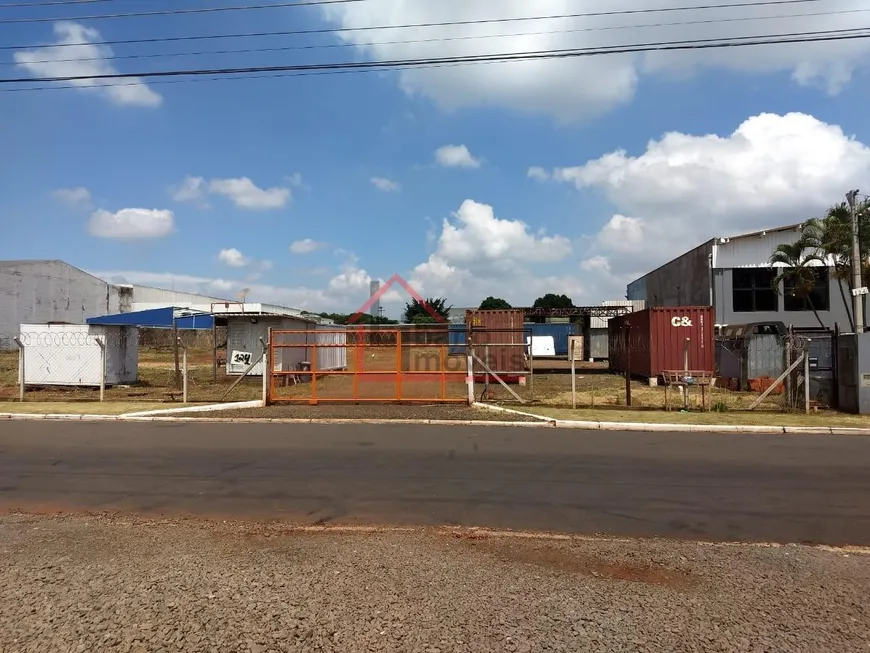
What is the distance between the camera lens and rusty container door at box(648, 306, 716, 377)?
2528 centimetres

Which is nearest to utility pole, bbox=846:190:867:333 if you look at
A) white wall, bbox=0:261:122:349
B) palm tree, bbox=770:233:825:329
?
palm tree, bbox=770:233:825:329

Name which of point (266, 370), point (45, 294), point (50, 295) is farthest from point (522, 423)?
point (50, 295)

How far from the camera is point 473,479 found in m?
8.38

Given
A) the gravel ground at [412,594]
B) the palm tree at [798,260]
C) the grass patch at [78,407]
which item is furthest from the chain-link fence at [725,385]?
the gravel ground at [412,594]

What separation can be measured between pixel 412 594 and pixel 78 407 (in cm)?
1539

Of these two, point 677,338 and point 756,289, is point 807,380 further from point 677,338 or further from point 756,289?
point 756,289

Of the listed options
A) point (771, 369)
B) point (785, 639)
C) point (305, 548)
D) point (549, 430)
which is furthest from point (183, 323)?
point (785, 639)

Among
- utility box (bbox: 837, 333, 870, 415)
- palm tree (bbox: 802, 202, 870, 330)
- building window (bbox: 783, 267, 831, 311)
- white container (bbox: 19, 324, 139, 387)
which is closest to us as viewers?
utility box (bbox: 837, 333, 870, 415)

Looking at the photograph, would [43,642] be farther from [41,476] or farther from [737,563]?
[41,476]

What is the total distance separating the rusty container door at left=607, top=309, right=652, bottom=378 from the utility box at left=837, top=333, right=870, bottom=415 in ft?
24.6

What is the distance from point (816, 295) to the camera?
34.5m

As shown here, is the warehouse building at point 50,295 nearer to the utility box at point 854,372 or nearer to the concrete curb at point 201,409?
the concrete curb at point 201,409

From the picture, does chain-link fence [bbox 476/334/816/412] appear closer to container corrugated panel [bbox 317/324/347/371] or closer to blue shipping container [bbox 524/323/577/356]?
container corrugated panel [bbox 317/324/347/371]

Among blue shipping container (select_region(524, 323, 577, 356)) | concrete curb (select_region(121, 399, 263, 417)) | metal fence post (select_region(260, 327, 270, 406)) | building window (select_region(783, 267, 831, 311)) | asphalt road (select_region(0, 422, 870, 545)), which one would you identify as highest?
building window (select_region(783, 267, 831, 311))
